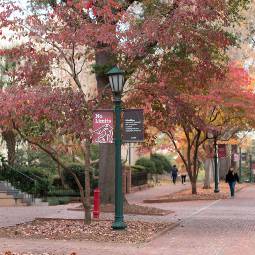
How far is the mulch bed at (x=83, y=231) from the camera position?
14508 millimetres

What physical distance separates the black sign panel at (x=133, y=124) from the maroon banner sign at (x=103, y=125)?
0.48 meters

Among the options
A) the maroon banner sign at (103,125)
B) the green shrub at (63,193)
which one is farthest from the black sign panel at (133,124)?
the green shrub at (63,193)

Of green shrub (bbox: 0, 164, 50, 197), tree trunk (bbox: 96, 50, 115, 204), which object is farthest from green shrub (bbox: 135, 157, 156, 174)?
tree trunk (bbox: 96, 50, 115, 204)

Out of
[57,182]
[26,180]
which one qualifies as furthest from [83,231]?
[57,182]

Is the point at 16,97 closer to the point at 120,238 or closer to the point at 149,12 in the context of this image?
the point at 120,238

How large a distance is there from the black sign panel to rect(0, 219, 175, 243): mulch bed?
2449mm

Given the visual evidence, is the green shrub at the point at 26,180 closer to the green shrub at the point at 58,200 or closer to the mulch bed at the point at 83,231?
the green shrub at the point at 58,200

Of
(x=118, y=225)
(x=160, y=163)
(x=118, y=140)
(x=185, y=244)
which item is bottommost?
(x=185, y=244)

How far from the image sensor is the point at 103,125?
15492mm

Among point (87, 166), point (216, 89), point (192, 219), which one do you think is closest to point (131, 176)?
point (216, 89)

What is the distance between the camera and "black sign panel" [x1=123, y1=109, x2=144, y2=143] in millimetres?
15656

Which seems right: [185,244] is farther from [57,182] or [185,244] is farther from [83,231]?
[57,182]

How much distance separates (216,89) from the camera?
29.8 metres

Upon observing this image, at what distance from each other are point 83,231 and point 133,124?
3091 millimetres
